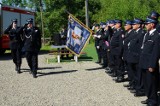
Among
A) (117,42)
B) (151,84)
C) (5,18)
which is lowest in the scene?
(151,84)

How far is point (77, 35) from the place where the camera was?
15.6 m

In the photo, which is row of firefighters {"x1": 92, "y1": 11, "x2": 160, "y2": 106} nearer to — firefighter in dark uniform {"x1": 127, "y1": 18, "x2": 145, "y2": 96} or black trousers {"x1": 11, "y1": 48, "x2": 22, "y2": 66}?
firefighter in dark uniform {"x1": 127, "y1": 18, "x2": 145, "y2": 96}

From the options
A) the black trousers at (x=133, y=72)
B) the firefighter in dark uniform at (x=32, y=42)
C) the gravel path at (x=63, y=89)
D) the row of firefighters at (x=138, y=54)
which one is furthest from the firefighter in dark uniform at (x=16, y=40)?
the black trousers at (x=133, y=72)

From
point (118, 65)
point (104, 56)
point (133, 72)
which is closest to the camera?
point (133, 72)

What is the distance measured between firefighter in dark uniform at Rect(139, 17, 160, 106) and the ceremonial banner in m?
7.68

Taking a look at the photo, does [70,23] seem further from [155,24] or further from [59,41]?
[155,24]

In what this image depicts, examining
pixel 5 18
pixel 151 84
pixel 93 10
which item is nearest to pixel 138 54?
pixel 151 84

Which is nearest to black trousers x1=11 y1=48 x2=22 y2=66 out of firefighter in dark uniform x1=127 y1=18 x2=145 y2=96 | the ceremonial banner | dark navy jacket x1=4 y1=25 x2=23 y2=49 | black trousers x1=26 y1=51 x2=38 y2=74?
dark navy jacket x1=4 y1=25 x2=23 y2=49

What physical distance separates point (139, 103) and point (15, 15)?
16.8m

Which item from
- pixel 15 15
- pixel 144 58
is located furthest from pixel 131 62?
pixel 15 15

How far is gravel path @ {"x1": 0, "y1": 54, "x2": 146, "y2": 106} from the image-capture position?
28.8 ft

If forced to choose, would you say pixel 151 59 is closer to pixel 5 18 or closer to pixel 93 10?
pixel 5 18

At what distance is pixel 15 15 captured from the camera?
2391 centimetres

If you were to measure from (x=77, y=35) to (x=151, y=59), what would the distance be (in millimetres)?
8194
